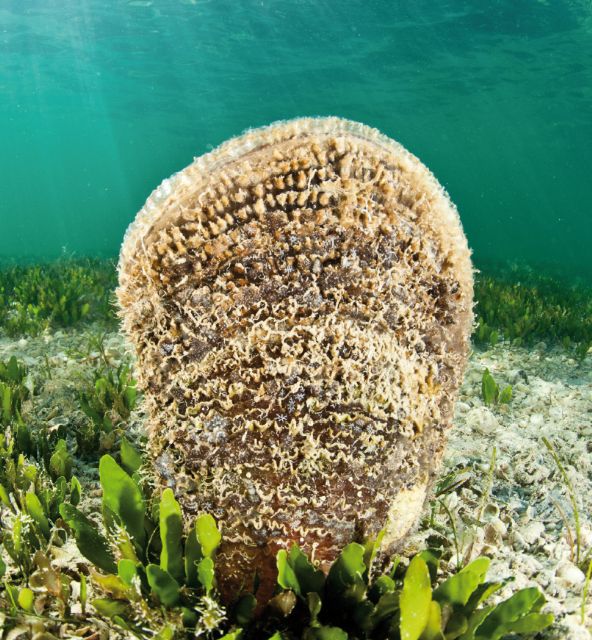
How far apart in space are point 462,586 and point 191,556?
100cm

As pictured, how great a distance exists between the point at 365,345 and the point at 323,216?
1.70 feet

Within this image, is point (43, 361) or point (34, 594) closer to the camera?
point (34, 594)

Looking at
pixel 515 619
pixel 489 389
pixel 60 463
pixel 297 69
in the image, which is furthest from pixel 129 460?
pixel 297 69

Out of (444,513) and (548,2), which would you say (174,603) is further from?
(548,2)

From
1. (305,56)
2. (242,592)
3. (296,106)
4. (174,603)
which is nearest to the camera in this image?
(174,603)

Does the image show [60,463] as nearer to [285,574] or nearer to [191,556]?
[191,556]

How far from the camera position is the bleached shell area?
254cm

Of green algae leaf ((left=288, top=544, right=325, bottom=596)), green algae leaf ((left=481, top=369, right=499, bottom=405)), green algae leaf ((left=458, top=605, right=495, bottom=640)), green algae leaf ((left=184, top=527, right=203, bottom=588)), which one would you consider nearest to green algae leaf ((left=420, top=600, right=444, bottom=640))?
green algae leaf ((left=458, top=605, right=495, bottom=640))

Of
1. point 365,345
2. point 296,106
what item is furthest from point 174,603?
point 296,106

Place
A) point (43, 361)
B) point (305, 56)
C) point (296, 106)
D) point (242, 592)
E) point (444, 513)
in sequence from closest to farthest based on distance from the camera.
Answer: point (242, 592), point (444, 513), point (43, 361), point (305, 56), point (296, 106)

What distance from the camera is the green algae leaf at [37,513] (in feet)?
8.03

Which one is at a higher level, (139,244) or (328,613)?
(139,244)

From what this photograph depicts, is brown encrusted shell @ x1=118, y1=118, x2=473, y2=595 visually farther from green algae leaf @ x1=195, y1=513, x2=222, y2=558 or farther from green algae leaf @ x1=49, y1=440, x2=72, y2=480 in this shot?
green algae leaf @ x1=49, y1=440, x2=72, y2=480

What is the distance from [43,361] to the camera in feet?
17.9
